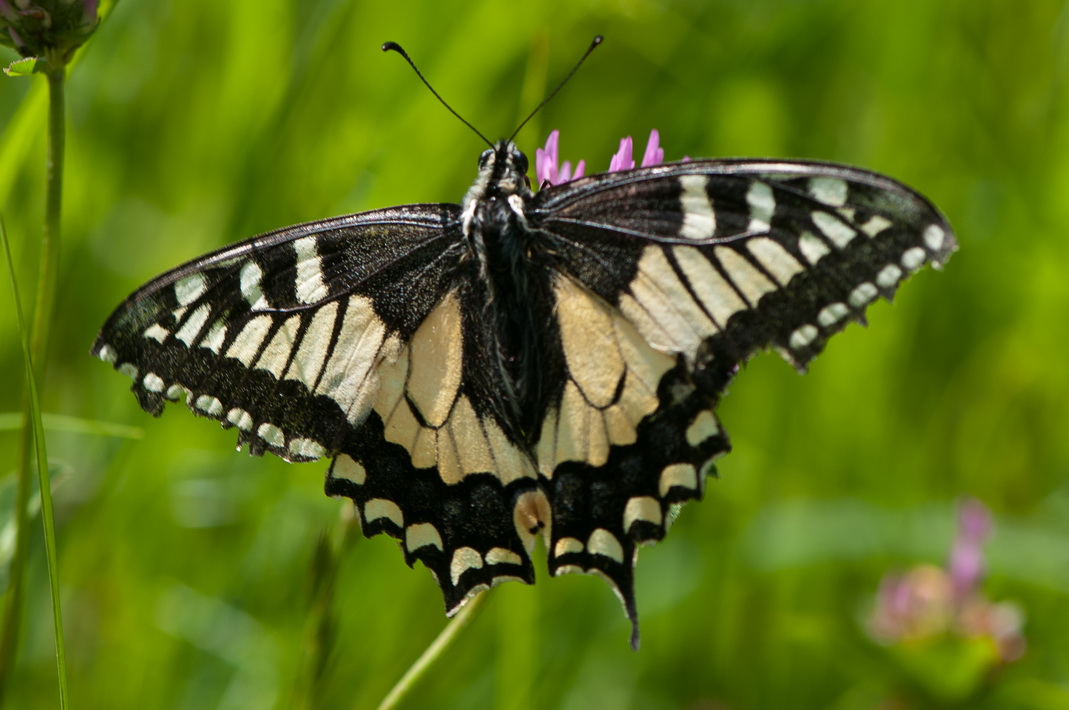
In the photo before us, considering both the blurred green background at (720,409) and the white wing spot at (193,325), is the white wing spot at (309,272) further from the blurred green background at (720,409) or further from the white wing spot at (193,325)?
the blurred green background at (720,409)

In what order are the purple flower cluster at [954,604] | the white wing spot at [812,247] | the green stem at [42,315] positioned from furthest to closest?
the purple flower cluster at [954,604] < the white wing spot at [812,247] < the green stem at [42,315]

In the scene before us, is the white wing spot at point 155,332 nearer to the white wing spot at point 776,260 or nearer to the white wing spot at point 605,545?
the white wing spot at point 605,545

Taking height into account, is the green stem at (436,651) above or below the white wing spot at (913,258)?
below

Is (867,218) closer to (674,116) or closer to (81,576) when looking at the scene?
(674,116)

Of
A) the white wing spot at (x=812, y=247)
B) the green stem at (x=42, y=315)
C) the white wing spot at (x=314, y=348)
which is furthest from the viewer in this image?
the white wing spot at (x=314, y=348)

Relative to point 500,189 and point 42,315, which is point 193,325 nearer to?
point 42,315

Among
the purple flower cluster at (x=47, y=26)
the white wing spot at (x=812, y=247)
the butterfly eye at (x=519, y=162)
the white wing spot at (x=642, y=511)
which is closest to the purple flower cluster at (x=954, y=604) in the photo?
the white wing spot at (x=642, y=511)

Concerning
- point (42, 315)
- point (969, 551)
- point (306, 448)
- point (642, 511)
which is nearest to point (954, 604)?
point (969, 551)

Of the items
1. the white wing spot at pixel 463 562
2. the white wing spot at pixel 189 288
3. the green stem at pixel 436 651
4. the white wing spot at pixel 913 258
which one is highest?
the white wing spot at pixel 913 258

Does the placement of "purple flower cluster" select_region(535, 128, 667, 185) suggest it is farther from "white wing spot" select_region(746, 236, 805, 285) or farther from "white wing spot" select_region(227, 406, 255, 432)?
"white wing spot" select_region(227, 406, 255, 432)

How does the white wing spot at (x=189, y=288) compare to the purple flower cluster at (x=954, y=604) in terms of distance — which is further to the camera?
the purple flower cluster at (x=954, y=604)
